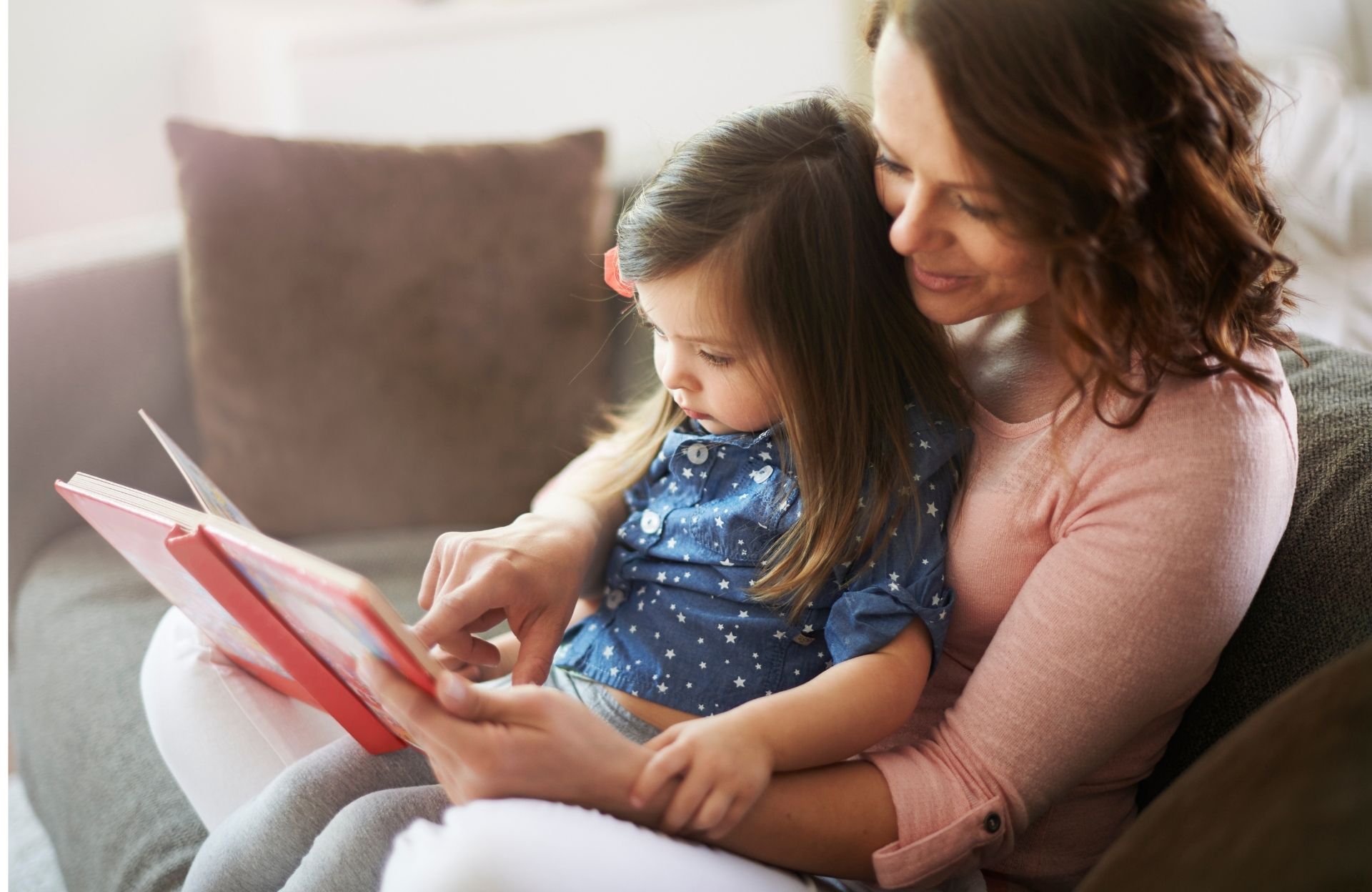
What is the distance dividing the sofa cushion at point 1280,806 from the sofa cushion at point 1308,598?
1.18 ft

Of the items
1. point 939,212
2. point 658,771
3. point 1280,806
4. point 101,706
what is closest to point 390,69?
point 101,706

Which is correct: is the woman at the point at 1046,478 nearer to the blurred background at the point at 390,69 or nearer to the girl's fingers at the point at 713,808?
the girl's fingers at the point at 713,808

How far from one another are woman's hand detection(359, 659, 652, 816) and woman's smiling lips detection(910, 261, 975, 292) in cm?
37

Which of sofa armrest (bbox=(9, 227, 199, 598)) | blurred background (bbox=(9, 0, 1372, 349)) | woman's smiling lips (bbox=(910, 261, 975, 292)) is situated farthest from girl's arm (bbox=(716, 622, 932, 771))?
blurred background (bbox=(9, 0, 1372, 349))

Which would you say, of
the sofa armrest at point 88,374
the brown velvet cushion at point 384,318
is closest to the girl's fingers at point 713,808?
the brown velvet cushion at point 384,318

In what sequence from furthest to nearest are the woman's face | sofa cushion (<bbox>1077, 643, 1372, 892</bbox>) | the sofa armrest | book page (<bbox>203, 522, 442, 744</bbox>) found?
the sofa armrest
the woman's face
book page (<bbox>203, 522, 442, 744</bbox>)
sofa cushion (<bbox>1077, 643, 1372, 892</bbox>)

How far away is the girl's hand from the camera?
658mm

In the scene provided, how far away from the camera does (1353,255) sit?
5.87 ft

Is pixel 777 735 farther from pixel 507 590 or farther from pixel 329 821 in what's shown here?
pixel 329 821

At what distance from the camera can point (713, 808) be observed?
657 mm

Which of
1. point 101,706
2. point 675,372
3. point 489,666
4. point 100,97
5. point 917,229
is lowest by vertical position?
point 101,706

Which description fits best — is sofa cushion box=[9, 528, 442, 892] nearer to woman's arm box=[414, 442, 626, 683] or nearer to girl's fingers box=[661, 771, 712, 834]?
woman's arm box=[414, 442, 626, 683]

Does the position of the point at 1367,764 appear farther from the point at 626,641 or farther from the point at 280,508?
the point at 280,508

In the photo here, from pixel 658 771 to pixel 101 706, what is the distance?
75 centimetres
